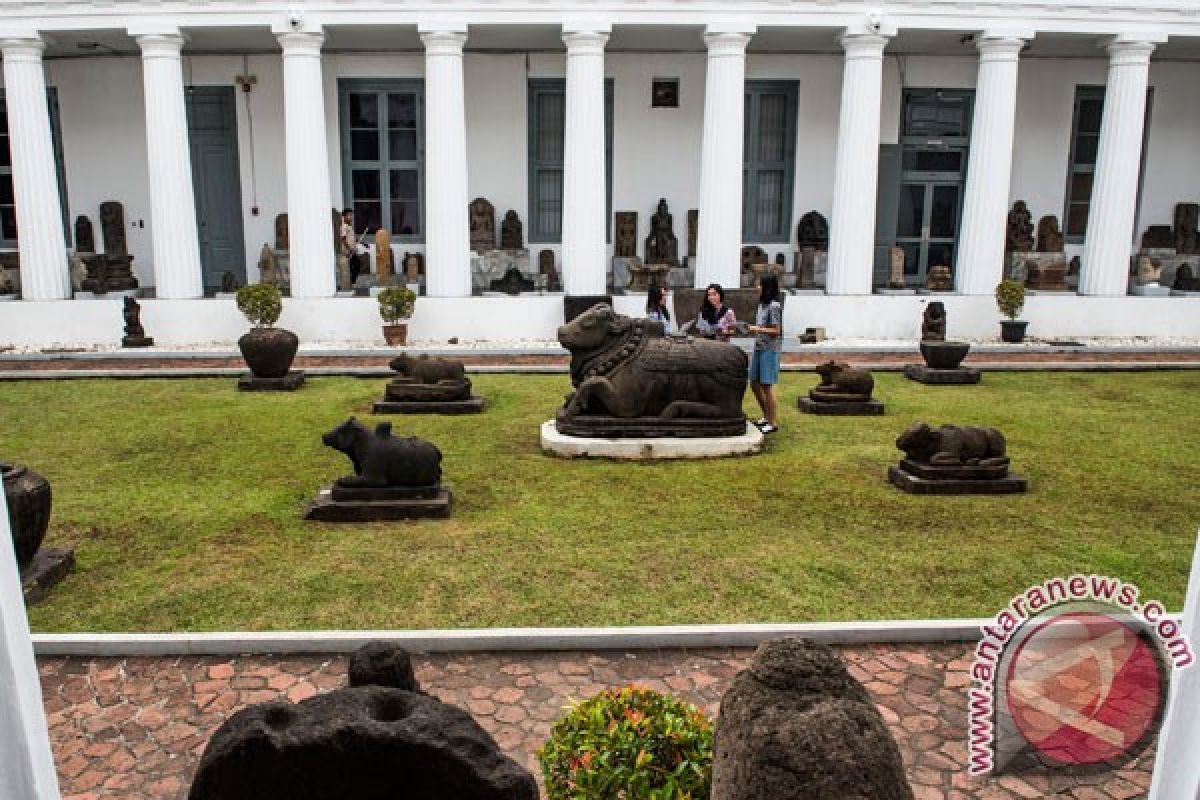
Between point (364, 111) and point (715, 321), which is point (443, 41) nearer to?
point (364, 111)

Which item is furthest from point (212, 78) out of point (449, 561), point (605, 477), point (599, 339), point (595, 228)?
point (449, 561)

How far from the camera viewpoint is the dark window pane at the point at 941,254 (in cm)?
2078

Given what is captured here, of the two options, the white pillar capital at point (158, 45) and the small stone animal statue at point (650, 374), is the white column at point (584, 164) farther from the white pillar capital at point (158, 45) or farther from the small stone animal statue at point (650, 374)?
the small stone animal statue at point (650, 374)

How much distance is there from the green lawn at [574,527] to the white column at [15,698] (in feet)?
11.7

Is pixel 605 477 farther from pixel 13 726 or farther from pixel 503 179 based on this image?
pixel 503 179

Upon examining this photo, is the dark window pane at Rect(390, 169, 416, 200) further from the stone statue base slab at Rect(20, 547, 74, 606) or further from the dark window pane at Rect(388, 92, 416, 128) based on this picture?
the stone statue base slab at Rect(20, 547, 74, 606)

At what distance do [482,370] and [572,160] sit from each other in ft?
15.4

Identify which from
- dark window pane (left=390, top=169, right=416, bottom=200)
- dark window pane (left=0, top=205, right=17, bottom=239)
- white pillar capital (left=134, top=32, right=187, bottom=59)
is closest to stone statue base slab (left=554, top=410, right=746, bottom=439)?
white pillar capital (left=134, top=32, right=187, bottom=59)

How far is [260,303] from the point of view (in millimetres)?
15391

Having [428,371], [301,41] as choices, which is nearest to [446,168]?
[301,41]

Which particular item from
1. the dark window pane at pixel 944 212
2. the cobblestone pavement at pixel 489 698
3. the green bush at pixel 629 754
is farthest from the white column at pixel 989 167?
the green bush at pixel 629 754

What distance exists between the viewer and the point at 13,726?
238 centimetres

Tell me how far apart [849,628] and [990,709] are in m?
1.02

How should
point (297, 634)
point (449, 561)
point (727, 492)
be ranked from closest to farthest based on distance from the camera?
point (297, 634), point (449, 561), point (727, 492)
